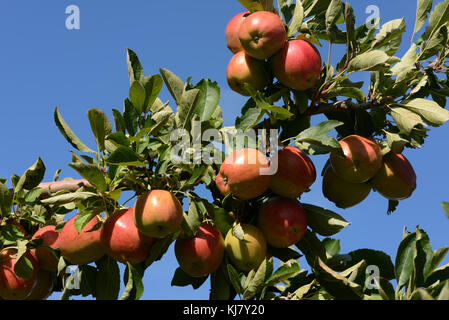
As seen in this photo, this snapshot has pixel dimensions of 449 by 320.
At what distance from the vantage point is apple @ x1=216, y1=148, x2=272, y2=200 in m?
1.85

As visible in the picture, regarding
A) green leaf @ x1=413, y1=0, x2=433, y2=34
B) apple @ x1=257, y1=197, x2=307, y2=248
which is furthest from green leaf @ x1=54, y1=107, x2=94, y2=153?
green leaf @ x1=413, y1=0, x2=433, y2=34

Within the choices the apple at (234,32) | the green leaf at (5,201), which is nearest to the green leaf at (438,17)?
the apple at (234,32)

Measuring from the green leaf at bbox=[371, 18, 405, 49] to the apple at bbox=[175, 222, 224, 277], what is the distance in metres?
0.99

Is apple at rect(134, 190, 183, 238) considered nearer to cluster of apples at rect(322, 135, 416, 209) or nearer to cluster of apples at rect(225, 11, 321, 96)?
cluster of apples at rect(225, 11, 321, 96)

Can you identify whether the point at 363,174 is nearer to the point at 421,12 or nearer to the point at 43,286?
the point at 421,12

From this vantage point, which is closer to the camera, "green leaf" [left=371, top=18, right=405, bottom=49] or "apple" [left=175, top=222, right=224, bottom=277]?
"apple" [left=175, top=222, right=224, bottom=277]

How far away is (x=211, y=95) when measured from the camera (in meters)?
2.01

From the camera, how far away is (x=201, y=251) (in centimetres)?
188

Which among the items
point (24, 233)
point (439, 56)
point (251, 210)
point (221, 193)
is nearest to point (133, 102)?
point (221, 193)

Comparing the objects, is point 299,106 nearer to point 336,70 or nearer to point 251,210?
point 336,70

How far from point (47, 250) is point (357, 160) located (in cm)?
129

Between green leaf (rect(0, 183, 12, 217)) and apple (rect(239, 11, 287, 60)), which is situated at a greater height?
apple (rect(239, 11, 287, 60))

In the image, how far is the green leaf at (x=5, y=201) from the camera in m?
2.09

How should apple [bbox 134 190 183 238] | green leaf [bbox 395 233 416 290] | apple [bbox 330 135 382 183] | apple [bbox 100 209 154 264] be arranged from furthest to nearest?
apple [bbox 330 135 382 183] < apple [bbox 100 209 154 264] < apple [bbox 134 190 183 238] < green leaf [bbox 395 233 416 290]
